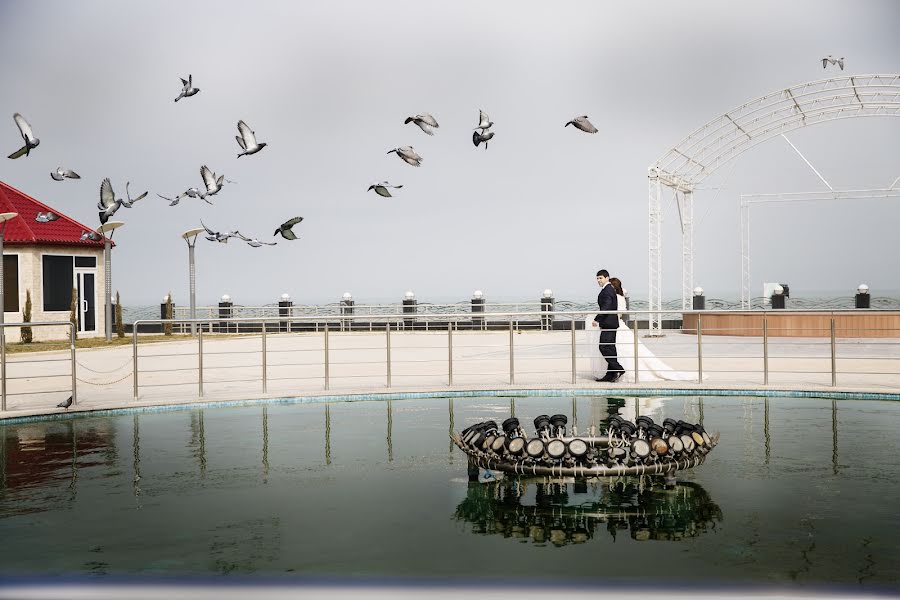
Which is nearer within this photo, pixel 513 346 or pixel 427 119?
pixel 427 119

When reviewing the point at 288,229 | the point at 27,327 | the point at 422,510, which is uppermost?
the point at 288,229

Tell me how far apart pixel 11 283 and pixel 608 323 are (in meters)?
16.8

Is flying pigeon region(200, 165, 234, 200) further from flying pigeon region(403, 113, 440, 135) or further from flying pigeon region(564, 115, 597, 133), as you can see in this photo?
flying pigeon region(564, 115, 597, 133)

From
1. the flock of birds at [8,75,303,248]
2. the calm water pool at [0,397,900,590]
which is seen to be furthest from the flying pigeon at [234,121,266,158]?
the calm water pool at [0,397,900,590]

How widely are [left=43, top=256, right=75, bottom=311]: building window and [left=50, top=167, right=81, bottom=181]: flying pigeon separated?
410 inches

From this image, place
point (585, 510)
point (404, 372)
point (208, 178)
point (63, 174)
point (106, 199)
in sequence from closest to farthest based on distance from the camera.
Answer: point (585, 510) → point (208, 178) → point (63, 174) → point (404, 372) → point (106, 199)

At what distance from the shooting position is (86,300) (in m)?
22.5

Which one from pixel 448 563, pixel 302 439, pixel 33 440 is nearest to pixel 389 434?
pixel 302 439

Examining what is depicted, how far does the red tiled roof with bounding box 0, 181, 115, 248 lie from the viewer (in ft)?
70.8

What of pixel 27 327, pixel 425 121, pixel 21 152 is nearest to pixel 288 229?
pixel 425 121

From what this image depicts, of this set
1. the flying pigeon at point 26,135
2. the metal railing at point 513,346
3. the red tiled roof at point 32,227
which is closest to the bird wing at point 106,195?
the metal railing at point 513,346

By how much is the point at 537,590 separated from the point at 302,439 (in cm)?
599

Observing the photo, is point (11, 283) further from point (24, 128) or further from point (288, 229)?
point (288, 229)

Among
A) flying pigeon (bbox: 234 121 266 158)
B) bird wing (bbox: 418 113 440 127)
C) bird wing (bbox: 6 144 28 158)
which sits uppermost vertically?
bird wing (bbox: 418 113 440 127)
